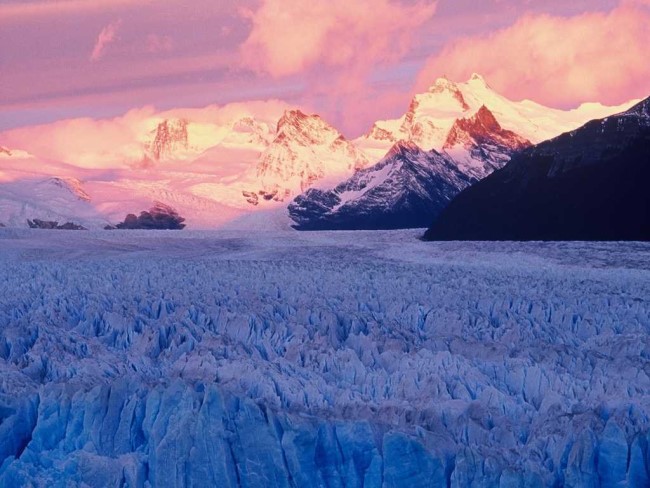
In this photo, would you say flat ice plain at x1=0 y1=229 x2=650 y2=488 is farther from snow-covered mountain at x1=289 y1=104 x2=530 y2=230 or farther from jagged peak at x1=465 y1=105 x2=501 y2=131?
jagged peak at x1=465 y1=105 x2=501 y2=131

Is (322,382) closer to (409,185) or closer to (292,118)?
(409,185)

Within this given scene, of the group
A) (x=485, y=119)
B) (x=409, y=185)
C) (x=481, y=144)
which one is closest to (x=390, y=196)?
(x=409, y=185)

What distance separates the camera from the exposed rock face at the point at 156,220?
223 ft

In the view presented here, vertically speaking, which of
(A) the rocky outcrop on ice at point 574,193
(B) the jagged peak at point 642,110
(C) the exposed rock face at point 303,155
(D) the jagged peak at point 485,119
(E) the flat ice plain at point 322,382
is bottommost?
(E) the flat ice plain at point 322,382

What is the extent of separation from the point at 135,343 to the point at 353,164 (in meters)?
86.1

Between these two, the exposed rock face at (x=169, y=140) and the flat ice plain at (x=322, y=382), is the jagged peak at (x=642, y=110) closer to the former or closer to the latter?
the flat ice plain at (x=322, y=382)

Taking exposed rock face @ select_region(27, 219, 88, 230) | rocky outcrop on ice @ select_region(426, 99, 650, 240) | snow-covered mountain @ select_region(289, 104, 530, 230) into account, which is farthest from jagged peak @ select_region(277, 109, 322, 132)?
rocky outcrop on ice @ select_region(426, 99, 650, 240)

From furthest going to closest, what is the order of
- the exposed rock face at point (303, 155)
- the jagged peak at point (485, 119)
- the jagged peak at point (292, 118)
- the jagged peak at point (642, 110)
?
the jagged peak at point (292, 118) < the jagged peak at point (485, 119) < the exposed rock face at point (303, 155) < the jagged peak at point (642, 110)

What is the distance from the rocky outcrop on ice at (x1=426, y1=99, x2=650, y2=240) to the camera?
3112 cm

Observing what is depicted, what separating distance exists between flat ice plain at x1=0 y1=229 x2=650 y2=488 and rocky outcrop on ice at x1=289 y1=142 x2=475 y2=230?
58591 millimetres


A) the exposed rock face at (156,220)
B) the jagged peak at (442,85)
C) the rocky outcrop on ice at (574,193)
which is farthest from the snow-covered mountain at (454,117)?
the rocky outcrop on ice at (574,193)

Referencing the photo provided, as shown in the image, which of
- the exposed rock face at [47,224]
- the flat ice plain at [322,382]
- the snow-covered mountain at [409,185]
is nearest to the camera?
the flat ice plain at [322,382]

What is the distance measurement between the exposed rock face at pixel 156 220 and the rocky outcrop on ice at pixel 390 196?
10.5 metres

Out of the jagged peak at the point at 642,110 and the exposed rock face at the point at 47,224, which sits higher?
the jagged peak at the point at 642,110
